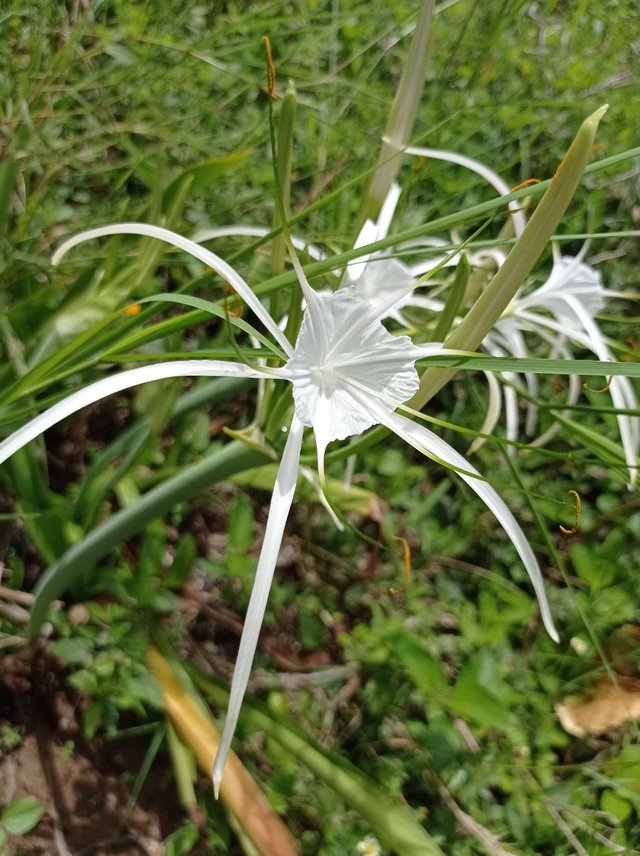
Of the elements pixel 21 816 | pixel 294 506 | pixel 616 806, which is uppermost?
pixel 294 506

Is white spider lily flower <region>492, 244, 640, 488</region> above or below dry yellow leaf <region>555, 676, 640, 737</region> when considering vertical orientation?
above

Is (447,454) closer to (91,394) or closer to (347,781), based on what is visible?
(91,394)

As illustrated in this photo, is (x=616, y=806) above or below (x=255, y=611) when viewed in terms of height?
below

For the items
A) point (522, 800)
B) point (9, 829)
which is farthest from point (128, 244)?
point (522, 800)

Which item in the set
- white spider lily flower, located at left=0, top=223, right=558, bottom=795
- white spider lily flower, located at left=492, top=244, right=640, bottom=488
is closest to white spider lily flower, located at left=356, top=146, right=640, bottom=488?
white spider lily flower, located at left=492, top=244, right=640, bottom=488

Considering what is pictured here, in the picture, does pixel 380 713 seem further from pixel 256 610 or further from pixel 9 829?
pixel 256 610

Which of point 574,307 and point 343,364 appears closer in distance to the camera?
point 343,364

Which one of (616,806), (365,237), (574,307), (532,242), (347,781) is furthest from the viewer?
(616,806)

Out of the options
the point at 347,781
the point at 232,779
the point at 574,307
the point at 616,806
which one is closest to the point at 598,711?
the point at 616,806

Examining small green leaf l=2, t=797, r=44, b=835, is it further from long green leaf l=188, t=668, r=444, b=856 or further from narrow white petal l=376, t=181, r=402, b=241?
narrow white petal l=376, t=181, r=402, b=241
